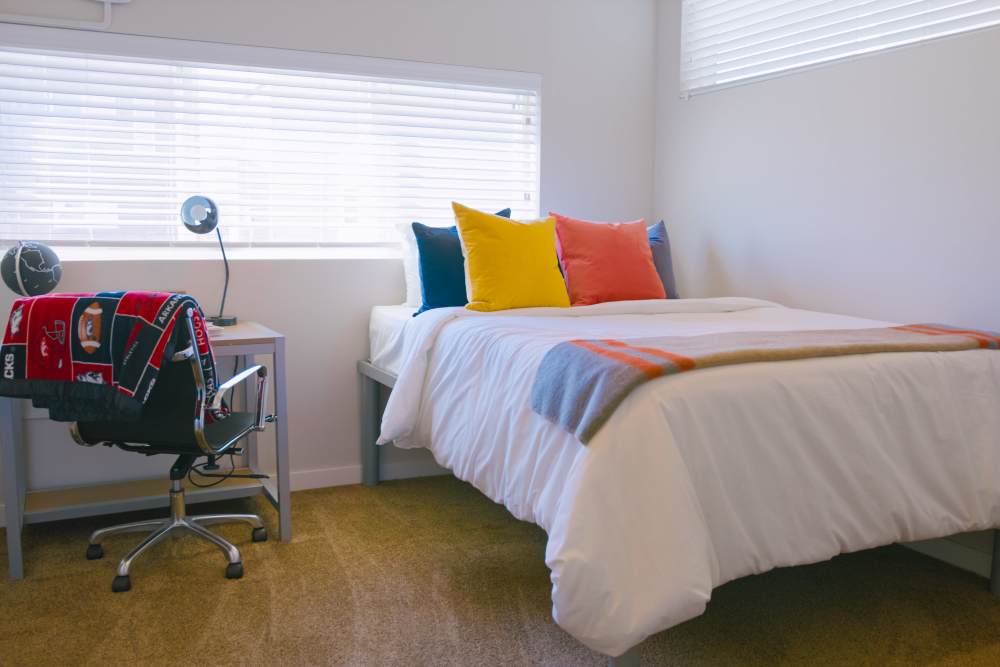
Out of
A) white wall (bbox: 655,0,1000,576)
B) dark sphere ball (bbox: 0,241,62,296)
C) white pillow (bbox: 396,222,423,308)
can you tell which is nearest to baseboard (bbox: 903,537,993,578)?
white wall (bbox: 655,0,1000,576)

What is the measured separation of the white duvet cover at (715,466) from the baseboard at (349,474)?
114cm

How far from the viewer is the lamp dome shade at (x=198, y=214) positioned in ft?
9.74

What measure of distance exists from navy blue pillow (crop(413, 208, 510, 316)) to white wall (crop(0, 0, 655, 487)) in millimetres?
420

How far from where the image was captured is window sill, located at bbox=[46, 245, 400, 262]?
3121 millimetres

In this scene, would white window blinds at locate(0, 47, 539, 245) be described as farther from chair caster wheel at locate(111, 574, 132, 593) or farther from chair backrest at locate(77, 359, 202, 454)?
chair caster wheel at locate(111, 574, 132, 593)

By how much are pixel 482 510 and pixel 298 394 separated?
0.92 m

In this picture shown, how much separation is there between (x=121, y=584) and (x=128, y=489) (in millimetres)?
670

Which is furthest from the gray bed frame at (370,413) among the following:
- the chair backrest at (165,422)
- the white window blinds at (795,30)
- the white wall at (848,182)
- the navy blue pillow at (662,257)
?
the white window blinds at (795,30)

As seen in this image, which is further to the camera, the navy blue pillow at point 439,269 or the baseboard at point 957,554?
the navy blue pillow at point 439,269

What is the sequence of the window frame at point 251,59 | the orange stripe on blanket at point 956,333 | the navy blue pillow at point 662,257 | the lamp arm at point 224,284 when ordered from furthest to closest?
the navy blue pillow at point 662,257, the lamp arm at point 224,284, the window frame at point 251,59, the orange stripe on blanket at point 956,333

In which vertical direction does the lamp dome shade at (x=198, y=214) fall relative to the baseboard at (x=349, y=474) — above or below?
above

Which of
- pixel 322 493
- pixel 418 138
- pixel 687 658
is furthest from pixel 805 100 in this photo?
pixel 322 493

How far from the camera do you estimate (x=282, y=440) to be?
110 inches

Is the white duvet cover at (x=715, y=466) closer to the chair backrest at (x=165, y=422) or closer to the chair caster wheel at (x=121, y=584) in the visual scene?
the chair backrest at (x=165, y=422)
